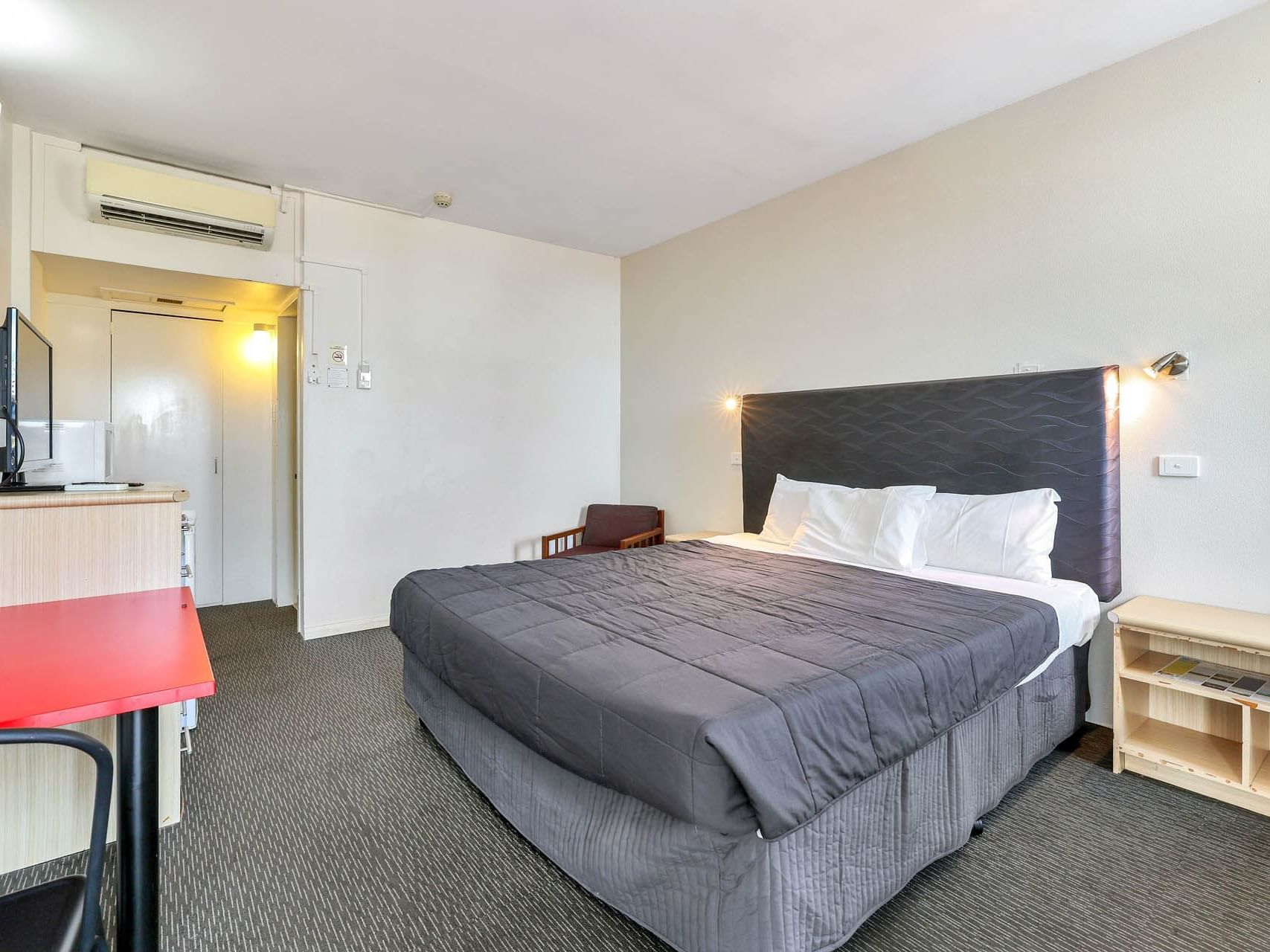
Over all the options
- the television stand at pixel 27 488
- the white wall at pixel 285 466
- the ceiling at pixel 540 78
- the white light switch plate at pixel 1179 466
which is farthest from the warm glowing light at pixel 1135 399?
the white wall at pixel 285 466

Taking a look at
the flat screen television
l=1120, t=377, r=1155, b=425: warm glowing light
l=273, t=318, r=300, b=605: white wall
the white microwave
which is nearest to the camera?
the flat screen television

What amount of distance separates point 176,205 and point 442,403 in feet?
6.11

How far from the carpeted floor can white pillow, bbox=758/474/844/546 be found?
1.60 meters

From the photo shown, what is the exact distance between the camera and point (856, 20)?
2.43 m

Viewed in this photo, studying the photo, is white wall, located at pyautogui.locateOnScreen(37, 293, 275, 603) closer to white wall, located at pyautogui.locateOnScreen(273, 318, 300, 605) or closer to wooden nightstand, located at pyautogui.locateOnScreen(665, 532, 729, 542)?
white wall, located at pyautogui.locateOnScreen(273, 318, 300, 605)

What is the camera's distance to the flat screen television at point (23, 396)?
2035mm

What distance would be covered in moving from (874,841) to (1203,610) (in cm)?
180

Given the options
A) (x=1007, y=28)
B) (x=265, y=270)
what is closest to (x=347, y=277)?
(x=265, y=270)

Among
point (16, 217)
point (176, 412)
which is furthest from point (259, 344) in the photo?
point (16, 217)

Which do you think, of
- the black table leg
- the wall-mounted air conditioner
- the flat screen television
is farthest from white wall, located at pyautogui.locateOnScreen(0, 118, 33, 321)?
the black table leg

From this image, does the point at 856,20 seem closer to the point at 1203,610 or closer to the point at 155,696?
the point at 1203,610

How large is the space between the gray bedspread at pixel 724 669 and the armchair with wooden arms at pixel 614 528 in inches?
81.6

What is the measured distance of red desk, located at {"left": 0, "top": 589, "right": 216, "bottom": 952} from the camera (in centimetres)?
107

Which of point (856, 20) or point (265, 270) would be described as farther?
point (265, 270)
